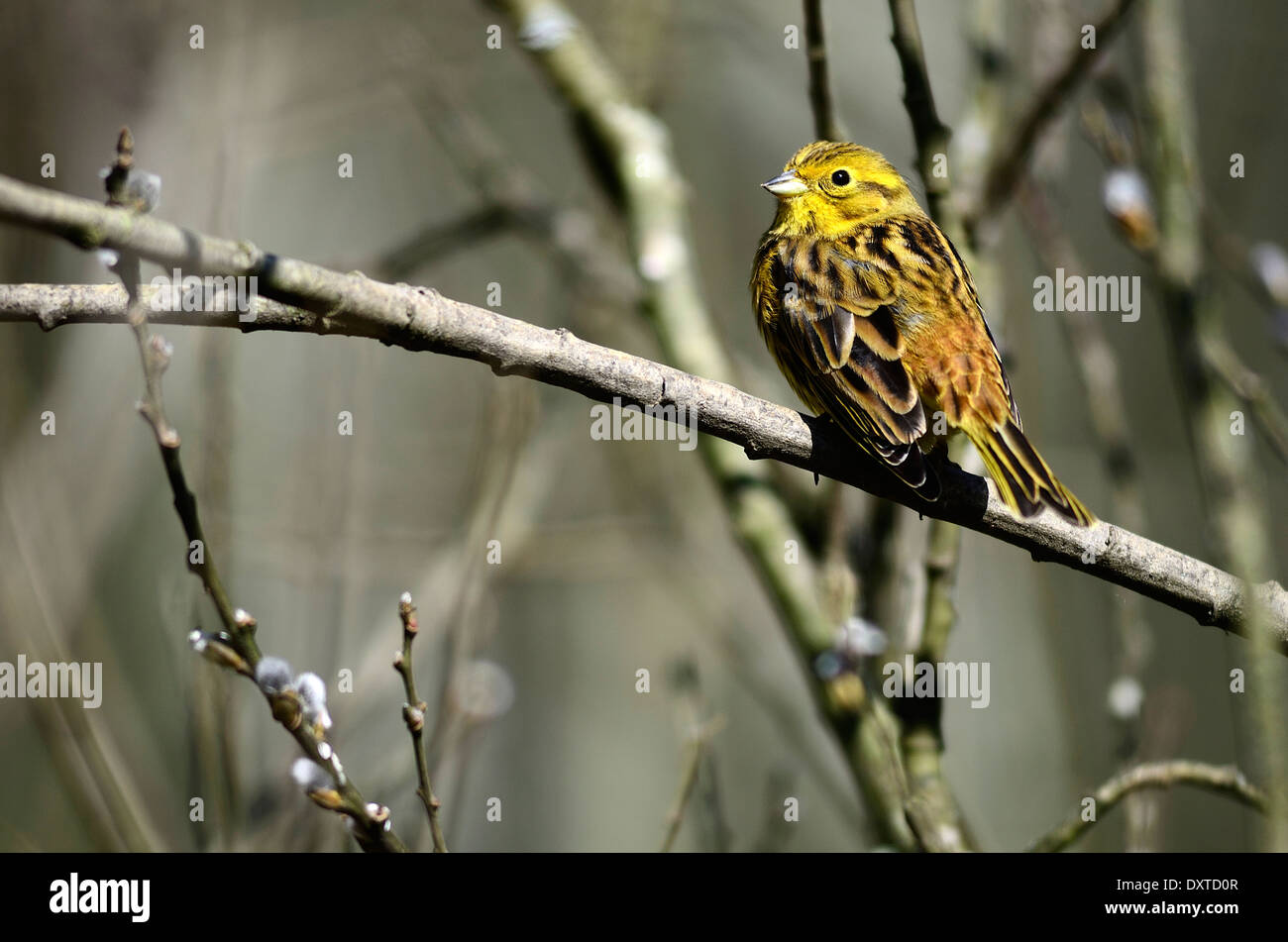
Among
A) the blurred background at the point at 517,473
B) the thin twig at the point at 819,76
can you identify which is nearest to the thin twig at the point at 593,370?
the blurred background at the point at 517,473

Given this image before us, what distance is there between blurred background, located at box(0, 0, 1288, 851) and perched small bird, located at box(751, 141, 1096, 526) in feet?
1.10

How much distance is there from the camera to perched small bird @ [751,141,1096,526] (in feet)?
9.70

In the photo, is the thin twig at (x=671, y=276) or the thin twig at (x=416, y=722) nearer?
the thin twig at (x=416, y=722)

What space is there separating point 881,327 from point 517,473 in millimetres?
1539

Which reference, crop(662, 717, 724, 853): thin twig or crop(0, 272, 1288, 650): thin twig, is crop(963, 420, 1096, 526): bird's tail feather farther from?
crop(662, 717, 724, 853): thin twig

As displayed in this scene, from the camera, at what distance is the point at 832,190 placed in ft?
13.2

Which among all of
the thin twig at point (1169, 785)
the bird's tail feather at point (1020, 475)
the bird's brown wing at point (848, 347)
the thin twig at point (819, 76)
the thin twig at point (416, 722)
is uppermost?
the thin twig at point (819, 76)

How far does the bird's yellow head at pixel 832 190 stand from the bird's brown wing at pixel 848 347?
184 millimetres

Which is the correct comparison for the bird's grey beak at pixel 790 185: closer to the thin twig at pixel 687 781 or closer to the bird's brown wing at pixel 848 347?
the bird's brown wing at pixel 848 347

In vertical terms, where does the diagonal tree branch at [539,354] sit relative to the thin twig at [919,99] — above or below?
below

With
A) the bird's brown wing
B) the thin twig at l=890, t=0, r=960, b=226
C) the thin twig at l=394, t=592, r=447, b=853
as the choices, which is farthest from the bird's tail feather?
the thin twig at l=394, t=592, r=447, b=853

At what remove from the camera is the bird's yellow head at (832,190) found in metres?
3.96

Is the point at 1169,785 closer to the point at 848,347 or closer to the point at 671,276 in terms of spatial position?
the point at 848,347

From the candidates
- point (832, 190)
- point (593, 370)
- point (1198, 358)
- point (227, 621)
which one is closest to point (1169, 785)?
point (1198, 358)
